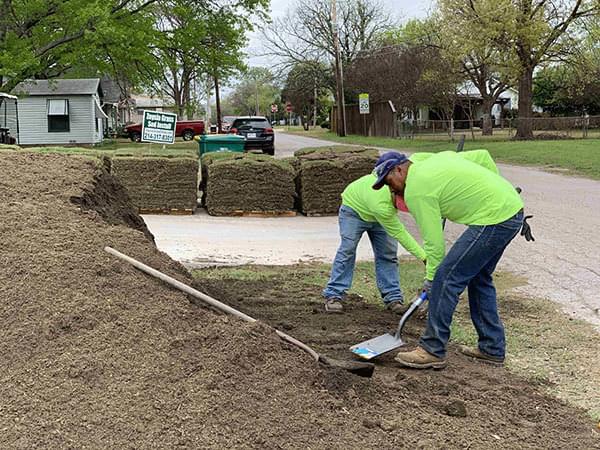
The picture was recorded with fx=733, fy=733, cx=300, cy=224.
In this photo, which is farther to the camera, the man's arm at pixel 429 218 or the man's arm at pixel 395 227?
the man's arm at pixel 395 227

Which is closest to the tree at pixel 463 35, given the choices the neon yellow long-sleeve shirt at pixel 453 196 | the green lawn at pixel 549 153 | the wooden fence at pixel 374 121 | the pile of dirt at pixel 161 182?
the green lawn at pixel 549 153

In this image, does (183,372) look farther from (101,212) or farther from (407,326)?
(407,326)

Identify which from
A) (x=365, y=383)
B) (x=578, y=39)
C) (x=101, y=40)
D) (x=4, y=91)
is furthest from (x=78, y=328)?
(x=578, y=39)

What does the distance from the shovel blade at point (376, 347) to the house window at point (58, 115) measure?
1335 inches

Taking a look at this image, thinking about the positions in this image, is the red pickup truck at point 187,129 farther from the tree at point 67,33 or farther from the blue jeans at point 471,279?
the blue jeans at point 471,279

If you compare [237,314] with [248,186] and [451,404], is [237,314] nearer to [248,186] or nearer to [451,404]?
[451,404]

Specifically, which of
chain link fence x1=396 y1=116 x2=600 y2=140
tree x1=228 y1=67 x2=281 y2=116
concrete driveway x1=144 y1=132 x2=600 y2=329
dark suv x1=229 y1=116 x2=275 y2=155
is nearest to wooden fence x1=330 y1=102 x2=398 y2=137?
chain link fence x1=396 y1=116 x2=600 y2=140

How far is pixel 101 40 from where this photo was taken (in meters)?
24.2

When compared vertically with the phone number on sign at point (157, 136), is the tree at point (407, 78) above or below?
above

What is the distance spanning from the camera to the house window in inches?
1419

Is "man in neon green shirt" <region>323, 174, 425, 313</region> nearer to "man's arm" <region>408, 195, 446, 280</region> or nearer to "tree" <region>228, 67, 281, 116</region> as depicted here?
"man's arm" <region>408, 195, 446, 280</region>

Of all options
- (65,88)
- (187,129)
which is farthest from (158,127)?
(187,129)

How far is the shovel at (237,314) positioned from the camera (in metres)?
4.18

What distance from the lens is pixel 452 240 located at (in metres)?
10.7
